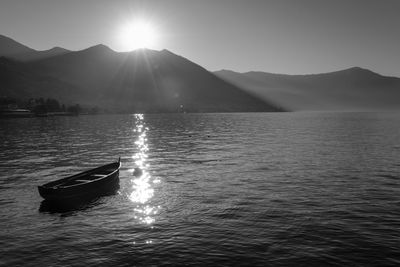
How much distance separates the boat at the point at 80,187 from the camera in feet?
108

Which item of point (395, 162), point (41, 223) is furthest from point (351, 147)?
point (41, 223)

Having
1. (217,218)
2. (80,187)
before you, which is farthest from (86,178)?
(217,218)

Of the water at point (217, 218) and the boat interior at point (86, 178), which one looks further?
the boat interior at point (86, 178)

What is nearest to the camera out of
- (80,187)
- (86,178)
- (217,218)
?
(217,218)

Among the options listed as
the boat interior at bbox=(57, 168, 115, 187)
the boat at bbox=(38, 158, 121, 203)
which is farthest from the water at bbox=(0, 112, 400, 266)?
the boat interior at bbox=(57, 168, 115, 187)

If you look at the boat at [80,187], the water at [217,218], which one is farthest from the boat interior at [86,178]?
the water at [217,218]

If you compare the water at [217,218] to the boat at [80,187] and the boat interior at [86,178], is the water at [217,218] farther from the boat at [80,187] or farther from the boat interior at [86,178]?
the boat interior at [86,178]

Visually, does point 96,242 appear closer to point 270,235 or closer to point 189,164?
point 270,235

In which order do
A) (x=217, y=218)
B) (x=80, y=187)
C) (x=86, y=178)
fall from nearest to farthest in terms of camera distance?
(x=217, y=218)
(x=80, y=187)
(x=86, y=178)

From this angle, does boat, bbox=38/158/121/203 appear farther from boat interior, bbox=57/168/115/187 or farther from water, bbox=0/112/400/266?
water, bbox=0/112/400/266

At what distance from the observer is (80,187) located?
35031mm

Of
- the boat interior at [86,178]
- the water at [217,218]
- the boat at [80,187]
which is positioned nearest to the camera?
the water at [217,218]

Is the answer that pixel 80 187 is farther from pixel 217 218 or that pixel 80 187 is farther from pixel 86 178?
pixel 217 218

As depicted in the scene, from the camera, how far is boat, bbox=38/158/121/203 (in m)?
32.9
